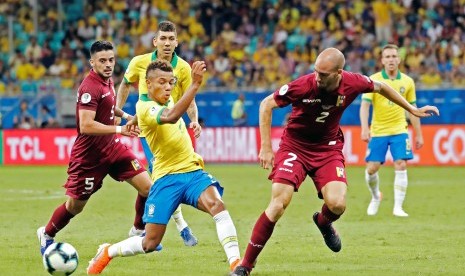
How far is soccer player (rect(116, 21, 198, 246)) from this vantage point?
1253 cm

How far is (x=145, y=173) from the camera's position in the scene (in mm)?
12102

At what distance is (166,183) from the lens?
1006 cm

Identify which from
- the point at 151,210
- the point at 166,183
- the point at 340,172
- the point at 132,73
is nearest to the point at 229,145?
the point at 132,73

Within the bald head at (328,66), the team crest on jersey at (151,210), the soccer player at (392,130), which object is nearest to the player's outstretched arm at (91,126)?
the team crest on jersey at (151,210)

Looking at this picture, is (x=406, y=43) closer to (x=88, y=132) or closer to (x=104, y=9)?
(x=104, y=9)

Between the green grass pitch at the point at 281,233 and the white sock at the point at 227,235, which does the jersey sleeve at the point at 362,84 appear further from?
the white sock at the point at 227,235

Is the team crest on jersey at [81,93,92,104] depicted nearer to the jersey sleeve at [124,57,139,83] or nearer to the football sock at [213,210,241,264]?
the jersey sleeve at [124,57,139,83]

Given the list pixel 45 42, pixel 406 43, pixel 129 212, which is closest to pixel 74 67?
pixel 45 42

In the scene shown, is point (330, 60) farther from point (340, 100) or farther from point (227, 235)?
point (227, 235)

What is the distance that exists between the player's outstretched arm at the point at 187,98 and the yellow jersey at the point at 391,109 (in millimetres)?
7194

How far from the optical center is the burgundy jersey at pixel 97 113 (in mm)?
11633

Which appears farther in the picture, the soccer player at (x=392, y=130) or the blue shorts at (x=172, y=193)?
the soccer player at (x=392, y=130)

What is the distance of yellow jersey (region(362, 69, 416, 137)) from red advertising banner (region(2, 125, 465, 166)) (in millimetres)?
11178

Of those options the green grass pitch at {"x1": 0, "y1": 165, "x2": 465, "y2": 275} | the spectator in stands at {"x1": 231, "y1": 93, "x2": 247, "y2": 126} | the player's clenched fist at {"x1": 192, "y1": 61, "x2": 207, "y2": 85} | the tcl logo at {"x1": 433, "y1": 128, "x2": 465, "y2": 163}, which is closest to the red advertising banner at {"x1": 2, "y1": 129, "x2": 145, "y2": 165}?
the spectator in stands at {"x1": 231, "y1": 93, "x2": 247, "y2": 126}
